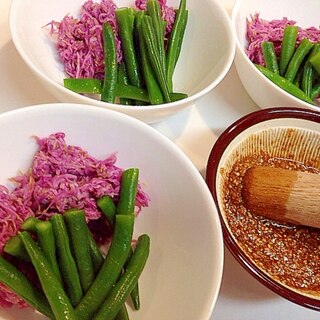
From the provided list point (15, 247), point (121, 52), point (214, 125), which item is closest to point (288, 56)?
point (214, 125)

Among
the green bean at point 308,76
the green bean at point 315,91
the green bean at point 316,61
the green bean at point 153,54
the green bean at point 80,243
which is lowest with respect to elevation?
the green bean at point 80,243

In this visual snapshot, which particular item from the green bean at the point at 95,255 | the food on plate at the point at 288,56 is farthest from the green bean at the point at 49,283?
the food on plate at the point at 288,56

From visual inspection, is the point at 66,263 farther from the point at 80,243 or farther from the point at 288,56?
the point at 288,56

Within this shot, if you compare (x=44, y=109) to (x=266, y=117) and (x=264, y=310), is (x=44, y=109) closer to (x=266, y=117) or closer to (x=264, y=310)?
(x=266, y=117)

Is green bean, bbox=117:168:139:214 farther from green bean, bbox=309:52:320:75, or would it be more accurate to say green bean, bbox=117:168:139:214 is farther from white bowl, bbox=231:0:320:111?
green bean, bbox=309:52:320:75

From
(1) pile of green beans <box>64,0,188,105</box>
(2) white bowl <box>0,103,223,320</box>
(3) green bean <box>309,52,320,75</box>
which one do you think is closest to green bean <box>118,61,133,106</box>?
(1) pile of green beans <box>64,0,188,105</box>

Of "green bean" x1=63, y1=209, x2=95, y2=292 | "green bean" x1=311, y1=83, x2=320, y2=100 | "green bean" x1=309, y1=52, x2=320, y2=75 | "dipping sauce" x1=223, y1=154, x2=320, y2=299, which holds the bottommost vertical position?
"dipping sauce" x1=223, y1=154, x2=320, y2=299

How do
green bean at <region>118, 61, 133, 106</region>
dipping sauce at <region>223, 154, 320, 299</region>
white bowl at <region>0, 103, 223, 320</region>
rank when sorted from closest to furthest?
white bowl at <region>0, 103, 223, 320</region>
dipping sauce at <region>223, 154, 320, 299</region>
green bean at <region>118, 61, 133, 106</region>

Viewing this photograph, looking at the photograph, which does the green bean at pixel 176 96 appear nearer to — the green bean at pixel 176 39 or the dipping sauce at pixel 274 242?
the green bean at pixel 176 39
